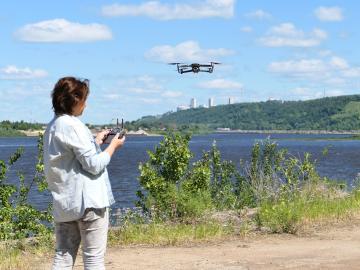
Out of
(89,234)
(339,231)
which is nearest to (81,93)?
(89,234)

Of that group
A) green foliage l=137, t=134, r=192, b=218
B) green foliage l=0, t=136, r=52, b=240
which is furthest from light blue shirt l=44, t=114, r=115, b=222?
green foliage l=137, t=134, r=192, b=218

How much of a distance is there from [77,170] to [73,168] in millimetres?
35

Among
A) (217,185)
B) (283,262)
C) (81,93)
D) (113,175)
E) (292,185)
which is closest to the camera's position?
(81,93)

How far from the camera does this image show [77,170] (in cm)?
501

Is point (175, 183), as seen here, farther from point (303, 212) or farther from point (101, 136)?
point (101, 136)

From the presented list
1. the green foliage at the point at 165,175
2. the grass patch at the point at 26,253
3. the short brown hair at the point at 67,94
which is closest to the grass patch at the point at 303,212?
the green foliage at the point at 165,175

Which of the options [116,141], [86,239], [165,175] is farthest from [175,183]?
[86,239]

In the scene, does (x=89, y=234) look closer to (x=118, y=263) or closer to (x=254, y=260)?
(x=118, y=263)

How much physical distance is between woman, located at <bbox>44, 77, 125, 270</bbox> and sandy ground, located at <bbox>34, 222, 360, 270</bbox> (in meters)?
2.67

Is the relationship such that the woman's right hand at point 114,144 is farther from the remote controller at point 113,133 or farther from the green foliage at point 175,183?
the green foliage at point 175,183

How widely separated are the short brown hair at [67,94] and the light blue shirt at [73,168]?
7 centimetres

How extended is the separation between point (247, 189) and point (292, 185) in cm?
110

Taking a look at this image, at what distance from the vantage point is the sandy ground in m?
7.70

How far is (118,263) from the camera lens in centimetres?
788
